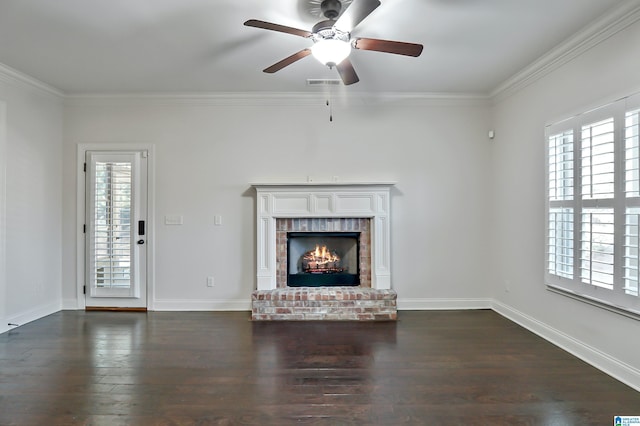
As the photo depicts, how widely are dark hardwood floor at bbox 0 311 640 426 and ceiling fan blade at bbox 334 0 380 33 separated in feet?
8.31

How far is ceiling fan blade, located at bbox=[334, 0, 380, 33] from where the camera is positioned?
1.98 m

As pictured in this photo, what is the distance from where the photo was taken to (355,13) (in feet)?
6.88

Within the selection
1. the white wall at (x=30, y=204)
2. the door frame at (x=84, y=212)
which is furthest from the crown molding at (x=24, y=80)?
the door frame at (x=84, y=212)

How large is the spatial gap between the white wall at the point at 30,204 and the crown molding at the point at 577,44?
566 centimetres

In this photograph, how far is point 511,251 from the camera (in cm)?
403

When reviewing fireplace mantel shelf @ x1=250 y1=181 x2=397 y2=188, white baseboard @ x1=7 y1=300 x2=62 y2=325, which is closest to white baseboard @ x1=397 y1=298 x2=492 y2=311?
fireplace mantel shelf @ x1=250 y1=181 x2=397 y2=188

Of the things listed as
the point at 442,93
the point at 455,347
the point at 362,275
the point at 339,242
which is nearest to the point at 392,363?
the point at 455,347

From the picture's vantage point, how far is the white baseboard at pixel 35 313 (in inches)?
148

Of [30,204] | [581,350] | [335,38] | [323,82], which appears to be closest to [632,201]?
[581,350]

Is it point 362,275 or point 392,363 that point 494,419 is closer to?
point 392,363

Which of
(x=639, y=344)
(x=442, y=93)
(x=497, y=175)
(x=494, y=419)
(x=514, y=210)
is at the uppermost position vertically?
(x=442, y=93)

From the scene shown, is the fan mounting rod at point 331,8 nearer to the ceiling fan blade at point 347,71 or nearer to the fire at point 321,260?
the ceiling fan blade at point 347,71

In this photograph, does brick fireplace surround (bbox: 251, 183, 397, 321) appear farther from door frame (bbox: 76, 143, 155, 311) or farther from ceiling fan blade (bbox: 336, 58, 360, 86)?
ceiling fan blade (bbox: 336, 58, 360, 86)

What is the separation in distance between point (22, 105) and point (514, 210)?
5906 millimetres
